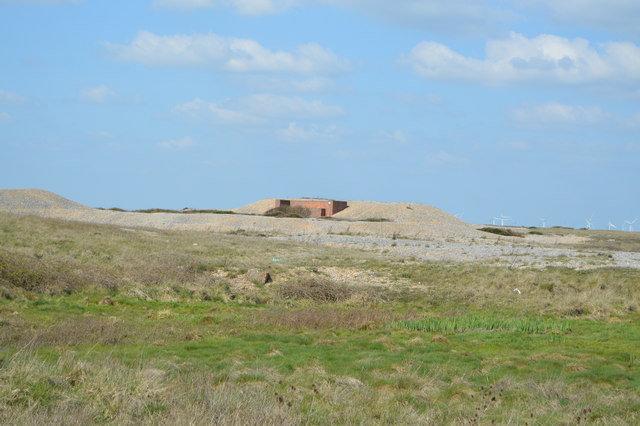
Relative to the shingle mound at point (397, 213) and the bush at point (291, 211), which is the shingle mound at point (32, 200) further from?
the shingle mound at point (397, 213)

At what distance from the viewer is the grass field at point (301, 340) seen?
923cm

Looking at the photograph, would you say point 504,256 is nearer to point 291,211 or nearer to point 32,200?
point 291,211

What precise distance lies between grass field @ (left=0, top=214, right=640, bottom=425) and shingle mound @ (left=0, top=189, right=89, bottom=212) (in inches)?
1759

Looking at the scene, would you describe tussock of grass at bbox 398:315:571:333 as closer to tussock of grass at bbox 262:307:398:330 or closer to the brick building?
tussock of grass at bbox 262:307:398:330

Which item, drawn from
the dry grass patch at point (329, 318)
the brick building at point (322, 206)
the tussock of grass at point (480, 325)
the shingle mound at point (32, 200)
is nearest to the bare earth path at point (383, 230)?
the shingle mound at point (32, 200)

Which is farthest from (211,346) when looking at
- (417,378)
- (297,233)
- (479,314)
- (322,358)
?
(297,233)

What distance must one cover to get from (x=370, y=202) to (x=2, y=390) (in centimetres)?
9673

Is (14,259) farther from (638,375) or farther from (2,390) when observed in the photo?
(638,375)

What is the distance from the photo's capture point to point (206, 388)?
382 inches

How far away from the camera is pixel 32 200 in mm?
83188

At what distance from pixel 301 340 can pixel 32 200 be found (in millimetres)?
74308

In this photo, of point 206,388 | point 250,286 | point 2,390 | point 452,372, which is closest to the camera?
point 2,390

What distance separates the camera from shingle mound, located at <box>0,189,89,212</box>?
261ft

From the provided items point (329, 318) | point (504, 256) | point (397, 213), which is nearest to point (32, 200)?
point (397, 213)
